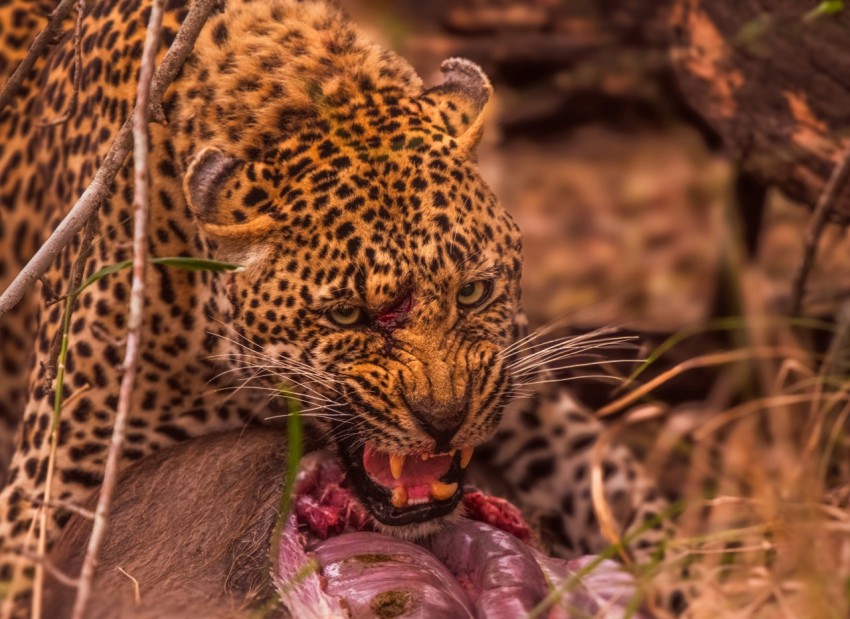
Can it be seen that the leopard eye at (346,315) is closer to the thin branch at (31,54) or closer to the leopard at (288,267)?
the leopard at (288,267)

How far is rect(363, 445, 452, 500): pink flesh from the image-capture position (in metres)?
4.29

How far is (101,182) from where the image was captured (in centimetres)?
388

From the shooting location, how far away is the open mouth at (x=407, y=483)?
13.9 ft

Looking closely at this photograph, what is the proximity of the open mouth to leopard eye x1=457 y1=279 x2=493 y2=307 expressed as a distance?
0.47 metres

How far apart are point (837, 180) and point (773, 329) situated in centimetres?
239

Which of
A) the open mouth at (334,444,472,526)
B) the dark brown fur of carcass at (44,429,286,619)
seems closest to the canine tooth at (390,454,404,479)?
the open mouth at (334,444,472,526)

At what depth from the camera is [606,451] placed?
6.16 m

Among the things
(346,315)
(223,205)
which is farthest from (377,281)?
(223,205)

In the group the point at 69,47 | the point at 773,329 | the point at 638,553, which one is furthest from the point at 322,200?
the point at 773,329

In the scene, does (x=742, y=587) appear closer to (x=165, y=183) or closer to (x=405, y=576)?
(x=405, y=576)

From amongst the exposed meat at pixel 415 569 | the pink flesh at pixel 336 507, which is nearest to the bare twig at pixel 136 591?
the exposed meat at pixel 415 569

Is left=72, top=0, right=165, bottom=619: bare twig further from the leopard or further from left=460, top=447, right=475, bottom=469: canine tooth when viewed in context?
left=460, top=447, right=475, bottom=469: canine tooth

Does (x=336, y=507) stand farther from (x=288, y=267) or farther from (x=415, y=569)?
(x=288, y=267)

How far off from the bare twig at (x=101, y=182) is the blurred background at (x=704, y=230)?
0.60 m
